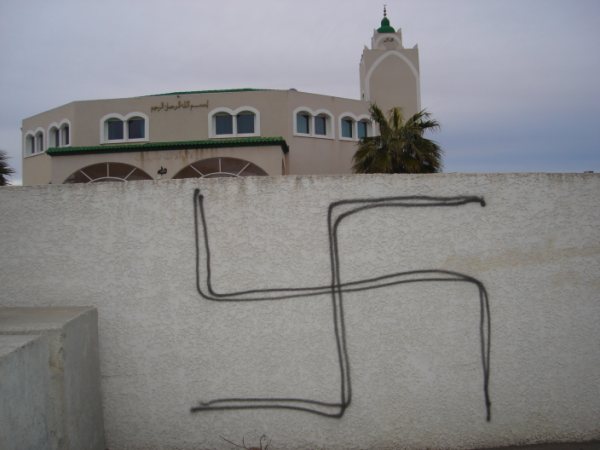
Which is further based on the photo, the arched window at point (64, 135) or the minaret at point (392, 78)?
the minaret at point (392, 78)

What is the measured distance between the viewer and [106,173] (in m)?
17.1

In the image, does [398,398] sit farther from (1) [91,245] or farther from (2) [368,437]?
(1) [91,245]

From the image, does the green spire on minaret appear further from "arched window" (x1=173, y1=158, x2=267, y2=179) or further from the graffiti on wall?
the graffiti on wall

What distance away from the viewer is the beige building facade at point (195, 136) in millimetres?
16625

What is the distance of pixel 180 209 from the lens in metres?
3.23

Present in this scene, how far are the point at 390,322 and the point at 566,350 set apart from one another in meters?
1.31

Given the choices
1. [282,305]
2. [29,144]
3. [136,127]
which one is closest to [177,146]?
[136,127]

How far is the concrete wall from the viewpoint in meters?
3.21

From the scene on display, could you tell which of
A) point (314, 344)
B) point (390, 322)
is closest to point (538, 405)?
point (390, 322)

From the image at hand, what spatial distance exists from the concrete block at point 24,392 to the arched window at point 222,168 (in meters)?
14.2

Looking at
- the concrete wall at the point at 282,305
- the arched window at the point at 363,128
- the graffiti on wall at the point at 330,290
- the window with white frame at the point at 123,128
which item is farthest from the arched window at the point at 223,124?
the graffiti on wall at the point at 330,290

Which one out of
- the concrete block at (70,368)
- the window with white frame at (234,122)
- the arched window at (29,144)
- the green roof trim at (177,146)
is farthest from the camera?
the arched window at (29,144)

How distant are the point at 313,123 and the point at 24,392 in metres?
18.9

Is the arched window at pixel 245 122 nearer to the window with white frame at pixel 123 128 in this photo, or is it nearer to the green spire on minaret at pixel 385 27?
the window with white frame at pixel 123 128
